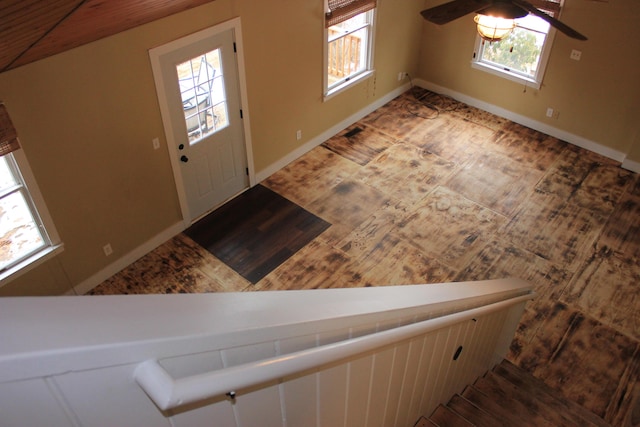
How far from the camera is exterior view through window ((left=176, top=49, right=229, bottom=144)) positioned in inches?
194

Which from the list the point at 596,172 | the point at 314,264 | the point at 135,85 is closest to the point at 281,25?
the point at 135,85

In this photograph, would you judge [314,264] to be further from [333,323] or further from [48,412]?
[48,412]

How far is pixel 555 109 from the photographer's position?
707 centimetres

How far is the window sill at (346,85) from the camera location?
22.1ft

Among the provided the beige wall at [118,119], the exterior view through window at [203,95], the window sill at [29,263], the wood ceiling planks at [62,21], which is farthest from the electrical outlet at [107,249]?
the wood ceiling planks at [62,21]

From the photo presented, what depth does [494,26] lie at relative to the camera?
146 inches

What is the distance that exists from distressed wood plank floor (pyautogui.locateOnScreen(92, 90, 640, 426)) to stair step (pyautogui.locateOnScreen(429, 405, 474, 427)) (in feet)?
5.85

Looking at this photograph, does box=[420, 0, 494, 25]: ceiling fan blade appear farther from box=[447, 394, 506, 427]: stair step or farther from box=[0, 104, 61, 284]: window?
box=[0, 104, 61, 284]: window

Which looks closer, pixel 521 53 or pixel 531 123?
pixel 521 53

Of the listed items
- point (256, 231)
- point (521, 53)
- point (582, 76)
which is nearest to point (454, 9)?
point (256, 231)

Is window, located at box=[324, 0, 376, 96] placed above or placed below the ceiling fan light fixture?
below

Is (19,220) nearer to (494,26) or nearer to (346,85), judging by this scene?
(494,26)

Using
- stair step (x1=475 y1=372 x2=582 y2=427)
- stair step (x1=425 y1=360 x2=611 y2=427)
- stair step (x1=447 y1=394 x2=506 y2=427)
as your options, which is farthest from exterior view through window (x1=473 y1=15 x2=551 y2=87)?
stair step (x1=447 y1=394 x2=506 y2=427)

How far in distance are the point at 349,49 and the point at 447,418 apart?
5.56 meters
